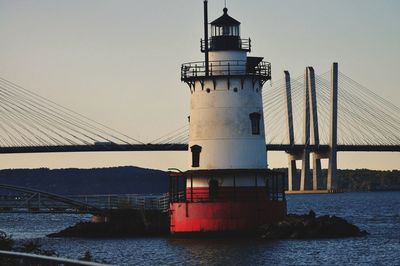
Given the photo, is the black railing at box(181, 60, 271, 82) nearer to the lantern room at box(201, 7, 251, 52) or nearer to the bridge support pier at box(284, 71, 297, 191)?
the lantern room at box(201, 7, 251, 52)

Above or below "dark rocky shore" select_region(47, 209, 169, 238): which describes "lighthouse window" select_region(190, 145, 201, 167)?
above

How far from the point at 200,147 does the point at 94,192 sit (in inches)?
4584

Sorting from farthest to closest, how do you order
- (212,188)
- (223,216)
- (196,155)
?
(196,155)
(212,188)
(223,216)

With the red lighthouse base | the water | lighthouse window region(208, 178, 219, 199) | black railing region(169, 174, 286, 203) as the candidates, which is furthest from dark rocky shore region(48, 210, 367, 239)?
lighthouse window region(208, 178, 219, 199)

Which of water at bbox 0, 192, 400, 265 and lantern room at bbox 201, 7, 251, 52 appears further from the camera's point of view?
lantern room at bbox 201, 7, 251, 52

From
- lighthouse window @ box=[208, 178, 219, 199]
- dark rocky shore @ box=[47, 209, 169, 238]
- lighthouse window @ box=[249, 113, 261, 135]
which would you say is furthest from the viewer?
dark rocky shore @ box=[47, 209, 169, 238]

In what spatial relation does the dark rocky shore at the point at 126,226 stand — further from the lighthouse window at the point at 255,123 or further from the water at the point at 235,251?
the lighthouse window at the point at 255,123

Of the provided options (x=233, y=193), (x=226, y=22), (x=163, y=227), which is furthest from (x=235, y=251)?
(x=226, y=22)

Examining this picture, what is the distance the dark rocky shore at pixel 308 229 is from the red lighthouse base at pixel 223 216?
1.59 ft

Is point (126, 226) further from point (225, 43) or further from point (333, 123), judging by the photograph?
point (333, 123)

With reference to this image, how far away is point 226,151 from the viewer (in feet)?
145

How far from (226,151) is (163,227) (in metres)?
5.38

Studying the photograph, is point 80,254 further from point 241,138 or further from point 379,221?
point 379,221

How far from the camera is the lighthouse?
1721 inches
